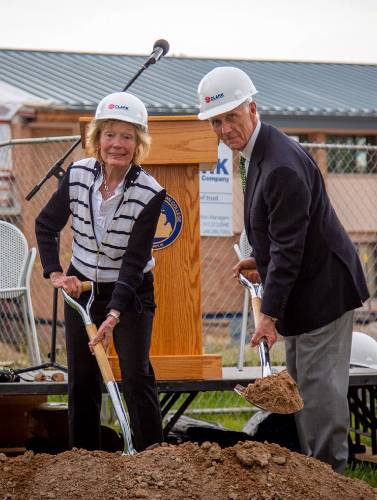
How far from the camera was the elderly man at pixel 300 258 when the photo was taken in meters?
4.91

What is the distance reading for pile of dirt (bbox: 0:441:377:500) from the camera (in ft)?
13.1

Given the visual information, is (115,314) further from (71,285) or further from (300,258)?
(300,258)

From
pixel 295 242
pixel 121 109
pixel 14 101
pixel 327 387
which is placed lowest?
pixel 327 387

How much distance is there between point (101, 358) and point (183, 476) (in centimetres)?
112

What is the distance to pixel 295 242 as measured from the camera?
192 inches

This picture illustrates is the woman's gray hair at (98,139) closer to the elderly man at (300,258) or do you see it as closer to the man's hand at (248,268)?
the elderly man at (300,258)

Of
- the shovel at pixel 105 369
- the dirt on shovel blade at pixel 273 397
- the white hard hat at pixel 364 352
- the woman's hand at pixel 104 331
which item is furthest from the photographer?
the white hard hat at pixel 364 352

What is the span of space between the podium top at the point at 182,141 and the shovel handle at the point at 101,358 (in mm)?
1322

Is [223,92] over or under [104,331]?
over

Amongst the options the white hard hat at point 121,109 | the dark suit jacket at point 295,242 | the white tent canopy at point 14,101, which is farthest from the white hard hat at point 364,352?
the white tent canopy at point 14,101

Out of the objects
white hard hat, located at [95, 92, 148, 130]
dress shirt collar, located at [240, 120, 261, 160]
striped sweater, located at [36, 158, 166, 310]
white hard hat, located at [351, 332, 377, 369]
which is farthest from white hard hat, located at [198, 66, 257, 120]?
white hard hat, located at [351, 332, 377, 369]

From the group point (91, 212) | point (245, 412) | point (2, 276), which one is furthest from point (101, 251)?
point (245, 412)

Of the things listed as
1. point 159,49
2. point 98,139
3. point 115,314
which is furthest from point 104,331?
point 159,49

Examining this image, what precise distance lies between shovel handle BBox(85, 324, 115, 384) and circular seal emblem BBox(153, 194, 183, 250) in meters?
1.16
